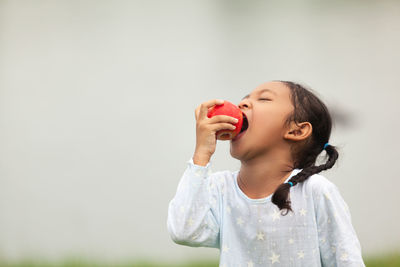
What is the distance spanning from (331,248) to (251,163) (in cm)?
27

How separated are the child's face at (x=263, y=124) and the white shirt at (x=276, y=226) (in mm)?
106

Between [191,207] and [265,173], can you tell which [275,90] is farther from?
[191,207]

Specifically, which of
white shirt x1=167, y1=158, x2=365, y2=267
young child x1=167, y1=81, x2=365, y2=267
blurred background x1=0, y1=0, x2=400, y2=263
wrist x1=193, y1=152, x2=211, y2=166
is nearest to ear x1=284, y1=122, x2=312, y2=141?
young child x1=167, y1=81, x2=365, y2=267

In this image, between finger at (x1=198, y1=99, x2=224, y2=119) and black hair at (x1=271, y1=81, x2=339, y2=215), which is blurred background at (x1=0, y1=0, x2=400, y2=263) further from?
finger at (x1=198, y1=99, x2=224, y2=119)

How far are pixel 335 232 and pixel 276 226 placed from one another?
0.43 feet

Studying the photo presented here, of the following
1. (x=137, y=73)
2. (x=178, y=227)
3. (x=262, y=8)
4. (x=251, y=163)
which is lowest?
(x=178, y=227)

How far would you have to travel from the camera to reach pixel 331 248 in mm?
1031

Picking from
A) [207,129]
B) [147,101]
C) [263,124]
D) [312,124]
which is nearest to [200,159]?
[207,129]

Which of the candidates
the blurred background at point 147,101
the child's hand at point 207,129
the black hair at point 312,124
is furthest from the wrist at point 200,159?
the blurred background at point 147,101

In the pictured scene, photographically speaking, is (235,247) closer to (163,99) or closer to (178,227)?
(178,227)

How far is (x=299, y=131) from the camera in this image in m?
1.14

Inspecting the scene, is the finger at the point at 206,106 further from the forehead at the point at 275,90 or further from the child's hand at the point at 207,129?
the forehead at the point at 275,90

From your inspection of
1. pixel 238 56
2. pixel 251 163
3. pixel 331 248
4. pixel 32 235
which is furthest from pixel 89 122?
pixel 331 248

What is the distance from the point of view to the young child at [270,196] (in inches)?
40.8
